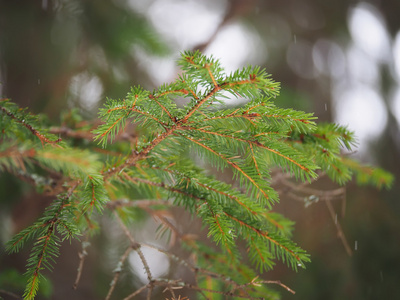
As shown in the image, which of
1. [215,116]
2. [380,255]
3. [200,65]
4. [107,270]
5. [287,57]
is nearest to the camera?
[200,65]

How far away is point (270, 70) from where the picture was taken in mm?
2598

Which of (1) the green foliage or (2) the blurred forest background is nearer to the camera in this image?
(1) the green foliage

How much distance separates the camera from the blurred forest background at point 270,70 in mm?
1527

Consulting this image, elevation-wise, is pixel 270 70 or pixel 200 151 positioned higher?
pixel 270 70

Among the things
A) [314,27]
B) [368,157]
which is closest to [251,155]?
[368,157]

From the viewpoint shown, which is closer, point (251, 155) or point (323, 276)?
point (251, 155)

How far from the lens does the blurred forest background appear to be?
1527 millimetres

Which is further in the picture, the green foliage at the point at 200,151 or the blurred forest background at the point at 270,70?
the blurred forest background at the point at 270,70

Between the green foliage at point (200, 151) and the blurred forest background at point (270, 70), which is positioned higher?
the blurred forest background at point (270, 70)

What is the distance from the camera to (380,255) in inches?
78.4

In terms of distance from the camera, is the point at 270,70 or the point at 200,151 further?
the point at 270,70

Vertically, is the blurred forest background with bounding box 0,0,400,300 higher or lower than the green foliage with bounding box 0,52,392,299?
higher

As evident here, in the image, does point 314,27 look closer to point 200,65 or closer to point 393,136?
point 393,136

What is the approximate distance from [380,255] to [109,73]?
2109 mm
